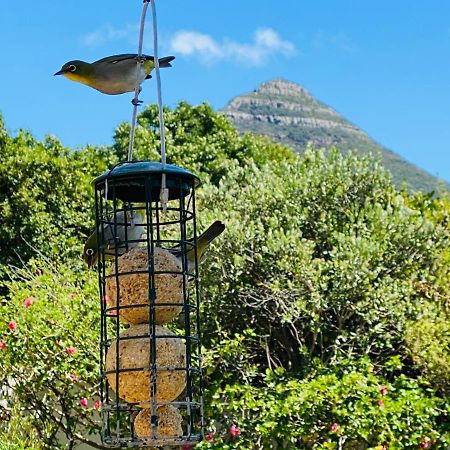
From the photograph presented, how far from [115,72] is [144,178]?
1.63 feet

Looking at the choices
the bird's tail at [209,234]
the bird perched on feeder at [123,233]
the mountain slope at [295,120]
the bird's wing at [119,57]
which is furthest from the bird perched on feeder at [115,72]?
the mountain slope at [295,120]

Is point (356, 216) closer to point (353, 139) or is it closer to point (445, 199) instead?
point (445, 199)

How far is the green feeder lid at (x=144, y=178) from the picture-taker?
130 inches

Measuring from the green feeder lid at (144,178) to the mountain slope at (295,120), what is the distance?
163ft

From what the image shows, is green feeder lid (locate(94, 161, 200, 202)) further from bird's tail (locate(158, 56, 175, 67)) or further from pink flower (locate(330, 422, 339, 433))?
pink flower (locate(330, 422, 339, 433))

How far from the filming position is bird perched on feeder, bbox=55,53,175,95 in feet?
11.6

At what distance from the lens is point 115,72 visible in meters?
3.55

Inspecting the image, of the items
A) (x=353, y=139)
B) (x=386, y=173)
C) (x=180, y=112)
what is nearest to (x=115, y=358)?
(x=386, y=173)

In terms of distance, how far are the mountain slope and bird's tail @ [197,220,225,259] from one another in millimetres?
49130

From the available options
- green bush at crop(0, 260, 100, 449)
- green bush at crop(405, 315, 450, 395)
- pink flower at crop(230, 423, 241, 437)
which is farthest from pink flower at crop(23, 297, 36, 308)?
green bush at crop(405, 315, 450, 395)

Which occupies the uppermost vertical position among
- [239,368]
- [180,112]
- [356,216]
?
[180,112]

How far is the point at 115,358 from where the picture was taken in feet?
11.0

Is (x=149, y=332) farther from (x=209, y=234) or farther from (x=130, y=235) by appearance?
(x=209, y=234)

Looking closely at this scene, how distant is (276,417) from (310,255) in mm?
1580
